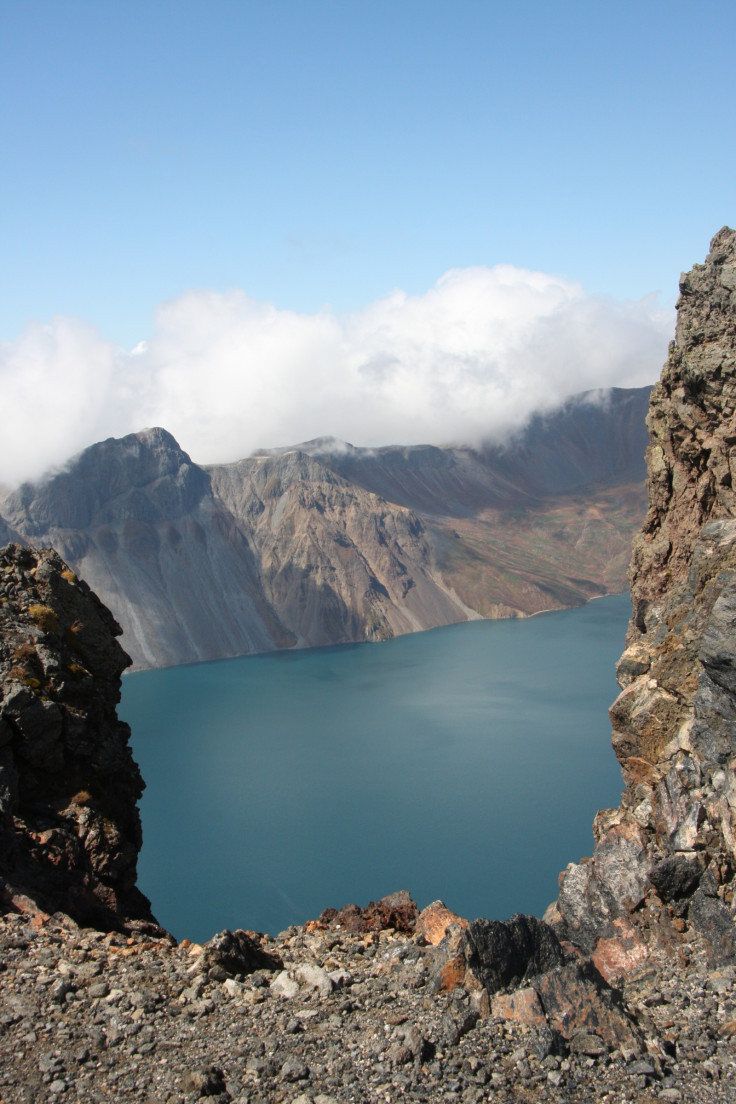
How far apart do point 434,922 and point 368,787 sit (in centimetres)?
6076

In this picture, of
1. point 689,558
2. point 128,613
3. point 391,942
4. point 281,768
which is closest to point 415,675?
point 281,768

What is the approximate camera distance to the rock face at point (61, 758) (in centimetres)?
1847

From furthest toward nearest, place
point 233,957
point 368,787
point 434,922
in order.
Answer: point 368,787, point 434,922, point 233,957

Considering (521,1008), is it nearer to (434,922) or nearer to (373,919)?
(434,922)

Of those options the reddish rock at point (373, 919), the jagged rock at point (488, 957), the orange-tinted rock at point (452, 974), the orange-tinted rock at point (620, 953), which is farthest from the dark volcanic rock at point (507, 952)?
the reddish rock at point (373, 919)

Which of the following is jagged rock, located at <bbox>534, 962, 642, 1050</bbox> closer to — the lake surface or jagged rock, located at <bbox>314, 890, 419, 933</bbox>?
jagged rock, located at <bbox>314, 890, 419, 933</bbox>

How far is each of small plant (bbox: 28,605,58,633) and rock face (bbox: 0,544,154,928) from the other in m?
0.03

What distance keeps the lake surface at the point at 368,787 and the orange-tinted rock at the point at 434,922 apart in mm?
32716

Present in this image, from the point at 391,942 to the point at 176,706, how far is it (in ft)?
380

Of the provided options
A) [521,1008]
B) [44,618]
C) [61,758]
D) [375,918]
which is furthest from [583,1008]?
[44,618]

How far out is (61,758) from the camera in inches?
821

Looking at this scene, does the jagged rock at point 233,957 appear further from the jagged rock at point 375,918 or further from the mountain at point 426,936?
the jagged rock at point 375,918

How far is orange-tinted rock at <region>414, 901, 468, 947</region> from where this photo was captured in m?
17.5

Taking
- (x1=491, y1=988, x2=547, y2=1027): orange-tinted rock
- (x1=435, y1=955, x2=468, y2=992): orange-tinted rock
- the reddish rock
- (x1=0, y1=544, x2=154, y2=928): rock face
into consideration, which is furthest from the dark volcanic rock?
(x1=0, y1=544, x2=154, y2=928): rock face
